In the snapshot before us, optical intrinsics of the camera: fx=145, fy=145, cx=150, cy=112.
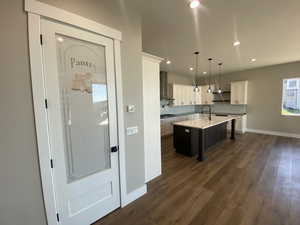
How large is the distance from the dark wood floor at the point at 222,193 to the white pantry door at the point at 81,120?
0.41 metres

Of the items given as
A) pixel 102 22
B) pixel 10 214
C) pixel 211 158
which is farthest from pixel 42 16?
pixel 211 158

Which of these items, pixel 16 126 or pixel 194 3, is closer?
pixel 16 126

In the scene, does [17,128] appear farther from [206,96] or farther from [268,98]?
[206,96]

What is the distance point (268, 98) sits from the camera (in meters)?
6.07

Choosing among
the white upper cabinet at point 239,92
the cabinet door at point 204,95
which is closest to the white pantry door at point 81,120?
the white upper cabinet at point 239,92

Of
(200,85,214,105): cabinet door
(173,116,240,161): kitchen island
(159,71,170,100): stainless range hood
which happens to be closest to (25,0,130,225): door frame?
(173,116,240,161): kitchen island

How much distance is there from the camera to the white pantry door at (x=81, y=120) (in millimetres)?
1508

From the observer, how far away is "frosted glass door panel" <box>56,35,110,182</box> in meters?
1.59

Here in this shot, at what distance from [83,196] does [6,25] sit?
6.21 feet

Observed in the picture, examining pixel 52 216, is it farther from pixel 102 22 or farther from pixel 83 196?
pixel 102 22

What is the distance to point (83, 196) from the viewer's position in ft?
5.82

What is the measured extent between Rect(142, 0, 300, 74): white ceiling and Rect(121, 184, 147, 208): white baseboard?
2.82 metres

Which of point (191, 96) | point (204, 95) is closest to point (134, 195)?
point (191, 96)

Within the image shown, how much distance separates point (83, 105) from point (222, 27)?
9.21ft
